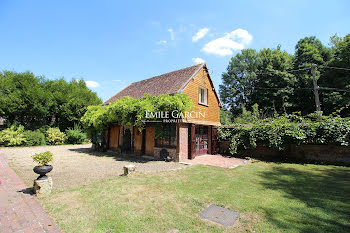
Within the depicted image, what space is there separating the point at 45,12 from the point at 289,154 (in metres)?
16.3

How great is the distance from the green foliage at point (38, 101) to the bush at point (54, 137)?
5.78 feet

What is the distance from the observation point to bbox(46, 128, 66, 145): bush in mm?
18891

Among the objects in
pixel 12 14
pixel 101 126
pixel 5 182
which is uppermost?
pixel 12 14

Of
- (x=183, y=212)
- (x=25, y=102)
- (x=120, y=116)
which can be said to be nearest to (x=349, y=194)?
(x=183, y=212)

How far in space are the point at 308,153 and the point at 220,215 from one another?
9.78 m

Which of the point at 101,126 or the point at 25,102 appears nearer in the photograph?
the point at 101,126

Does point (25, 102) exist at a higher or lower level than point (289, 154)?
higher

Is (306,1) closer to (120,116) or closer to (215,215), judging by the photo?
(215,215)

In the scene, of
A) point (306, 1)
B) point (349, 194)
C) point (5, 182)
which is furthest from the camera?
point (306, 1)

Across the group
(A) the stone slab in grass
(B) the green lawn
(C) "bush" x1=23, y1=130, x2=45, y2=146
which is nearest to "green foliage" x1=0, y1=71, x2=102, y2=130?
(C) "bush" x1=23, y1=130, x2=45, y2=146

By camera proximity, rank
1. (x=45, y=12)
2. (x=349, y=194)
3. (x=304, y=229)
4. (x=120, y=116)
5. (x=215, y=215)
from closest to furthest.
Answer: (x=304, y=229) < (x=215, y=215) < (x=349, y=194) < (x=45, y=12) < (x=120, y=116)

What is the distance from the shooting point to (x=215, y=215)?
3.54 m

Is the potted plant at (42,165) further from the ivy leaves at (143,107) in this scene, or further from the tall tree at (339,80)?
the tall tree at (339,80)

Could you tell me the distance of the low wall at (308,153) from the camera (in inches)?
360
